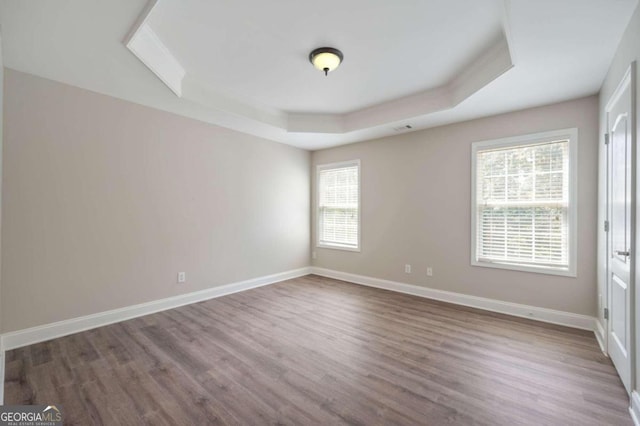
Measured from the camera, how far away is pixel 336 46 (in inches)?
104

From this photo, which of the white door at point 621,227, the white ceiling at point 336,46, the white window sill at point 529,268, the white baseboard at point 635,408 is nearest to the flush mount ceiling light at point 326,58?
the white ceiling at point 336,46

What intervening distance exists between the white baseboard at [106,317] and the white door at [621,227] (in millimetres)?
4365

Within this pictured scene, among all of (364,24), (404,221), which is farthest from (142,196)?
(404,221)

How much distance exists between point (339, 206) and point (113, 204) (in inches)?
143

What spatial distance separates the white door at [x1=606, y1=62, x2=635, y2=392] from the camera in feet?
6.43

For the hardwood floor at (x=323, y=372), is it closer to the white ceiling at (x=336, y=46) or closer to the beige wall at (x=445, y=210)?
the beige wall at (x=445, y=210)

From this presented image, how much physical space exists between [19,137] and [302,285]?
4001 mm

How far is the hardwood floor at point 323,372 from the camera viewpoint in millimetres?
1845

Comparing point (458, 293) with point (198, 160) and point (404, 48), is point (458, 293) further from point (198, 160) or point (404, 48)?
point (198, 160)

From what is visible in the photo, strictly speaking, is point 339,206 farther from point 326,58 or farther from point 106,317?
point 106,317

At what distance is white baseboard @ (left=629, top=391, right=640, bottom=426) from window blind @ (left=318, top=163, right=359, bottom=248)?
376 centimetres

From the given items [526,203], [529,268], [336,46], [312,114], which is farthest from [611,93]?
[312,114]

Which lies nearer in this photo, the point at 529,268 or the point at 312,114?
the point at 529,268

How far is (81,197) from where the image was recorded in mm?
3070
